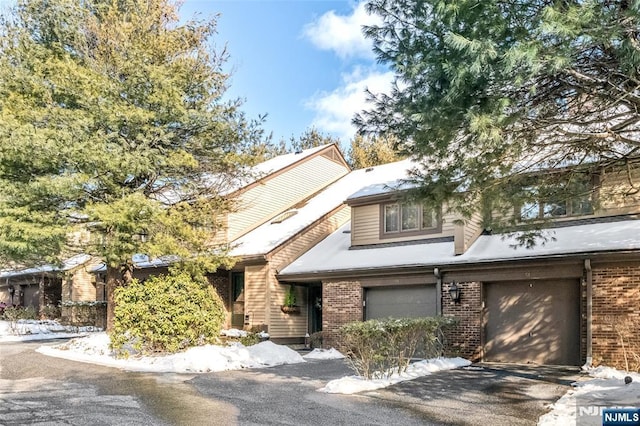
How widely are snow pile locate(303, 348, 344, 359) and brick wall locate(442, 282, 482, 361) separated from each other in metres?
3.28

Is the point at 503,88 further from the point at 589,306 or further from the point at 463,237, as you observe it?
the point at 463,237

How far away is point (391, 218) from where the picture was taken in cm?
1709

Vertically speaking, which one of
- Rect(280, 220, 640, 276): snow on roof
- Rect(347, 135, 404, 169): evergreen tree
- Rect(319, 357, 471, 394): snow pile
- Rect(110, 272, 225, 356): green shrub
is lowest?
Rect(319, 357, 471, 394): snow pile

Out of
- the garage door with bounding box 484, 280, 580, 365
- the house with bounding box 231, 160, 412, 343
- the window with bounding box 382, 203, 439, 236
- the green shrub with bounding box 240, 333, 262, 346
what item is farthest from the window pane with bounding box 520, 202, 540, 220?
the green shrub with bounding box 240, 333, 262, 346

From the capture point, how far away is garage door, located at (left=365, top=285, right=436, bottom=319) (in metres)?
15.1

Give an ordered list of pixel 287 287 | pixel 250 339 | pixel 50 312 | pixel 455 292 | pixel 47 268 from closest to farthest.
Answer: pixel 455 292 < pixel 250 339 < pixel 287 287 < pixel 47 268 < pixel 50 312

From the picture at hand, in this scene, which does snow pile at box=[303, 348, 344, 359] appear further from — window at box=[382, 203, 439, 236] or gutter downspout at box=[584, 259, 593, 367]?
gutter downspout at box=[584, 259, 593, 367]

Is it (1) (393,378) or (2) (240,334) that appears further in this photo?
(2) (240,334)

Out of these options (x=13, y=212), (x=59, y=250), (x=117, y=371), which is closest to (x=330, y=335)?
(x=117, y=371)

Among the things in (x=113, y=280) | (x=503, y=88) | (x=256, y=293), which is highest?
(x=503, y=88)

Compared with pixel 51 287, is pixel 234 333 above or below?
below

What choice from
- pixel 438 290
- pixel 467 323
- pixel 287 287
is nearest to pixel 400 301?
pixel 438 290

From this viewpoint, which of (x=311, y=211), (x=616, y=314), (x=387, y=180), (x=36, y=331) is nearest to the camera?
(x=616, y=314)

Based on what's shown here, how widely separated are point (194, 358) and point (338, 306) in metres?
5.44
